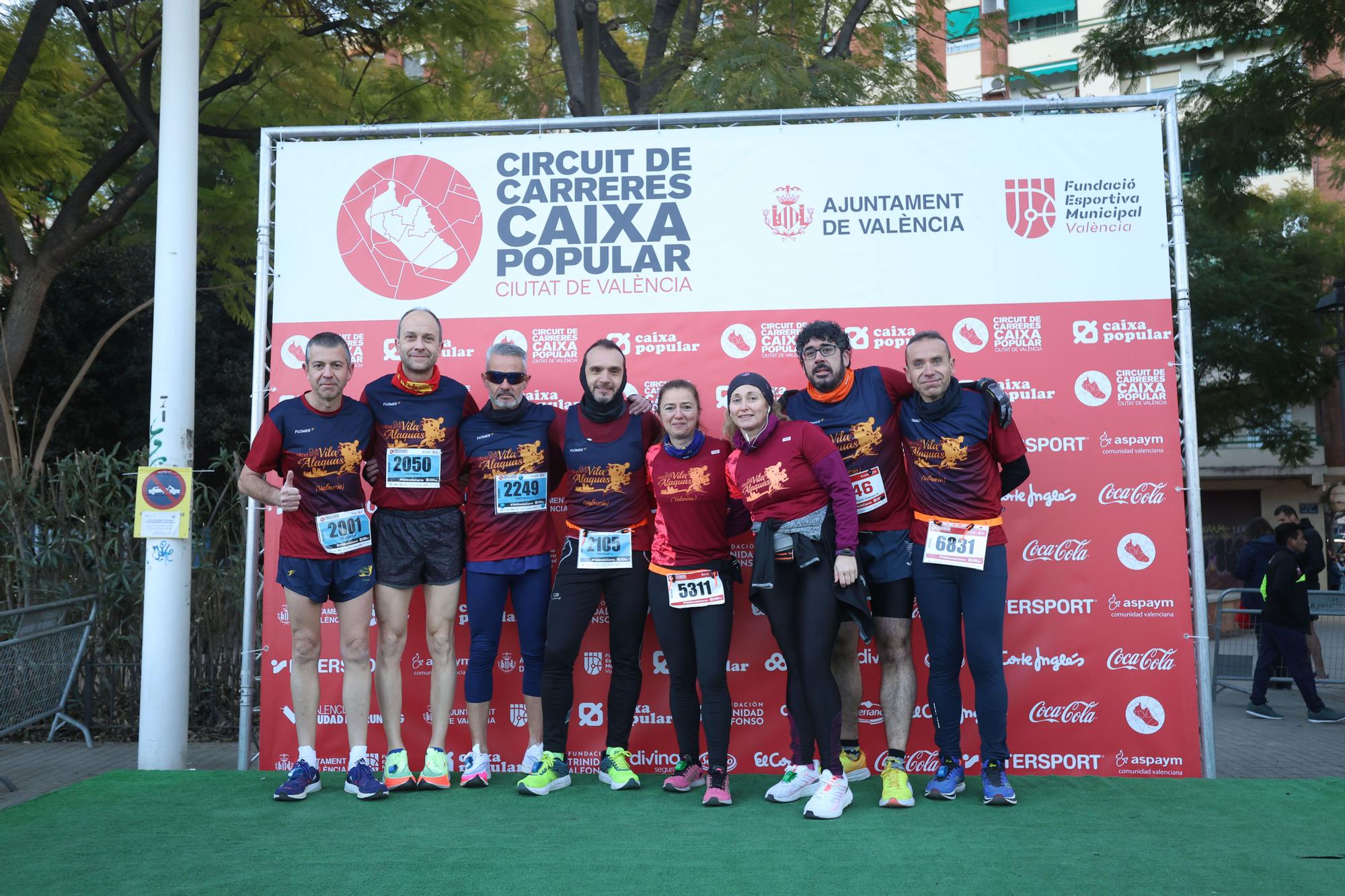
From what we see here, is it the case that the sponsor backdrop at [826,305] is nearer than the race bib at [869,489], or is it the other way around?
the race bib at [869,489]

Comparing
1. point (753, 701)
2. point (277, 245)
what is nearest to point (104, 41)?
point (277, 245)

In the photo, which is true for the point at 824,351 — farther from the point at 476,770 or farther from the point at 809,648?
the point at 476,770

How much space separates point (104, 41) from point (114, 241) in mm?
5136

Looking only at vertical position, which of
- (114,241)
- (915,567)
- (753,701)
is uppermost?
(114,241)

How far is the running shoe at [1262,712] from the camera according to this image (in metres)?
8.41

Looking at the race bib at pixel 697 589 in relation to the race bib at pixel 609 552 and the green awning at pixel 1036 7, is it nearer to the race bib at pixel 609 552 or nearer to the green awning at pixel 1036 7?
the race bib at pixel 609 552

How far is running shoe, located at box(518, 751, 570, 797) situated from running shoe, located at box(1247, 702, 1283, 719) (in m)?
6.42

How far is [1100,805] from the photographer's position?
435 centimetres

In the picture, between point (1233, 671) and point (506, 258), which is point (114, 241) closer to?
point (506, 258)

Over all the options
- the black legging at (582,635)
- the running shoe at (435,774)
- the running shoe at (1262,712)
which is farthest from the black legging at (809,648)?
the running shoe at (1262,712)

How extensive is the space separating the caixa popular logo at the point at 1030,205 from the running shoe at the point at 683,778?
3125 millimetres

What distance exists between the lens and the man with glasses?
4.61 meters

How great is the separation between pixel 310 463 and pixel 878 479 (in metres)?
2.55

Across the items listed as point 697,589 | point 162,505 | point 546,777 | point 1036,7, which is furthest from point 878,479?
point 1036,7
